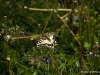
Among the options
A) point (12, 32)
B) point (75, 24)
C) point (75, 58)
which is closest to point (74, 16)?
point (75, 24)

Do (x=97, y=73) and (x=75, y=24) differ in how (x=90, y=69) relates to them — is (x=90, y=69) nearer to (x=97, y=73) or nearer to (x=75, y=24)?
(x=97, y=73)

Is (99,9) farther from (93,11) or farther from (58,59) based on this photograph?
(58,59)

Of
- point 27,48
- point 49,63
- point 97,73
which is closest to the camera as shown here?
point 97,73

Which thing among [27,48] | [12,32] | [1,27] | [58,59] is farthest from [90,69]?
[1,27]

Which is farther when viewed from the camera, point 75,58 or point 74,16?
point 74,16

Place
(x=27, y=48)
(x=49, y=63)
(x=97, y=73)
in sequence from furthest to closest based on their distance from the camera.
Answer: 1. (x=27, y=48)
2. (x=49, y=63)
3. (x=97, y=73)

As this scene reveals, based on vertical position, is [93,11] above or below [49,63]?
above
